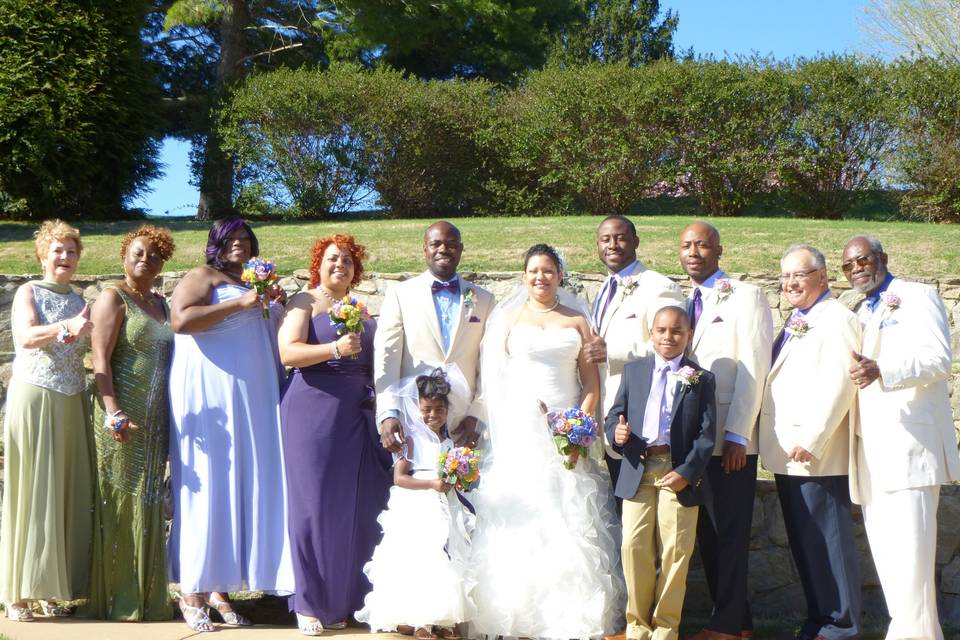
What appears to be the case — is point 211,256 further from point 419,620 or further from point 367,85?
point 367,85

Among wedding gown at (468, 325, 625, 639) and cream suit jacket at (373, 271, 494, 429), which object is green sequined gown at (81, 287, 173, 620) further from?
wedding gown at (468, 325, 625, 639)

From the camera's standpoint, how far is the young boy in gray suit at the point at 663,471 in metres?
5.39

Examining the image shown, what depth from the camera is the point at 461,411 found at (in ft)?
19.3

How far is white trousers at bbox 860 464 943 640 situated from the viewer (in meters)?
5.34

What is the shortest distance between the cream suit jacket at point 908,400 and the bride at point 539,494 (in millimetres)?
1475

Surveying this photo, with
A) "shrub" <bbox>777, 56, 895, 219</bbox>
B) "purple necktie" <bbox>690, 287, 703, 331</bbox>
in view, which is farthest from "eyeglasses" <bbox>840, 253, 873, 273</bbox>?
"shrub" <bbox>777, 56, 895, 219</bbox>

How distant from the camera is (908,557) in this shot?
5.38 meters

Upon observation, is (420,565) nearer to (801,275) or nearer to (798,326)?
(798,326)

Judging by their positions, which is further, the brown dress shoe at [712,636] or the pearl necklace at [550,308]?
the pearl necklace at [550,308]

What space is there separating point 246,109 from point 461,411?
35.8 ft

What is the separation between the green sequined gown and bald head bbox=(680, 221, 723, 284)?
3.18 metres

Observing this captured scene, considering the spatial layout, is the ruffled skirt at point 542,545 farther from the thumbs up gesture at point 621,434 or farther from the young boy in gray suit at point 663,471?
the thumbs up gesture at point 621,434

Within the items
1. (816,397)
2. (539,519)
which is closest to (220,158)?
(539,519)

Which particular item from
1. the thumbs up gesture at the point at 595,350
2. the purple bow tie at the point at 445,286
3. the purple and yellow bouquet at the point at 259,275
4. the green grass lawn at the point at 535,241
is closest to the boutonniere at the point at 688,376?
the thumbs up gesture at the point at 595,350
